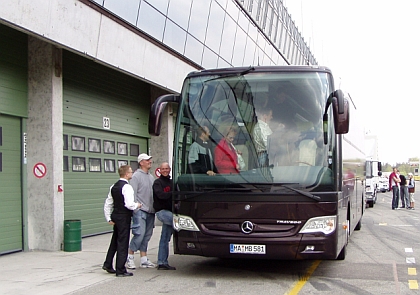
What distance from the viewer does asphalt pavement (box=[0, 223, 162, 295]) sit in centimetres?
842

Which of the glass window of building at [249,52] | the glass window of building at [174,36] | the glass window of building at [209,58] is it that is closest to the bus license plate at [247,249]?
the glass window of building at [174,36]

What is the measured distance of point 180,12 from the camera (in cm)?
1812

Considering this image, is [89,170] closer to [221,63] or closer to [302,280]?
[302,280]

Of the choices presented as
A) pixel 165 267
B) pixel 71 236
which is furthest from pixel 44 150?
pixel 165 267

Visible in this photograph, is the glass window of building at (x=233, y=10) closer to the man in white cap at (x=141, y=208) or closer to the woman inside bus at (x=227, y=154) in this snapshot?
the man in white cap at (x=141, y=208)

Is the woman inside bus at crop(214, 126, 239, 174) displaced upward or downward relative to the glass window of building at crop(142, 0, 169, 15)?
downward

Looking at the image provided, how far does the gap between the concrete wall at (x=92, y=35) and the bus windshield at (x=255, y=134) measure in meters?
3.35

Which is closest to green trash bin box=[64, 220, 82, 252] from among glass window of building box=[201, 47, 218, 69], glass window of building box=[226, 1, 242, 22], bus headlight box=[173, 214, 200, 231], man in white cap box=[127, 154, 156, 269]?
man in white cap box=[127, 154, 156, 269]

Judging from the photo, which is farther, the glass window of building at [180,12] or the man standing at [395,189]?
the man standing at [395,189]

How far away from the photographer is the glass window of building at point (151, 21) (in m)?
15.5

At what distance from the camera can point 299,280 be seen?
352 inches

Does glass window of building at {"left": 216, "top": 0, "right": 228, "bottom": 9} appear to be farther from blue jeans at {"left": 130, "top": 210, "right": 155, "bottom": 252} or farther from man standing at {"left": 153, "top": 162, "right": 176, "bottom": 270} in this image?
blue jeans at {"left": 130, "top": 210, "right": 155, "bottom": 252}

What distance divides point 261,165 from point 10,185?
18.9 ft

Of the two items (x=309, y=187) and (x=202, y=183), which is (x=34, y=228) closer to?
(x=202, y=183)
